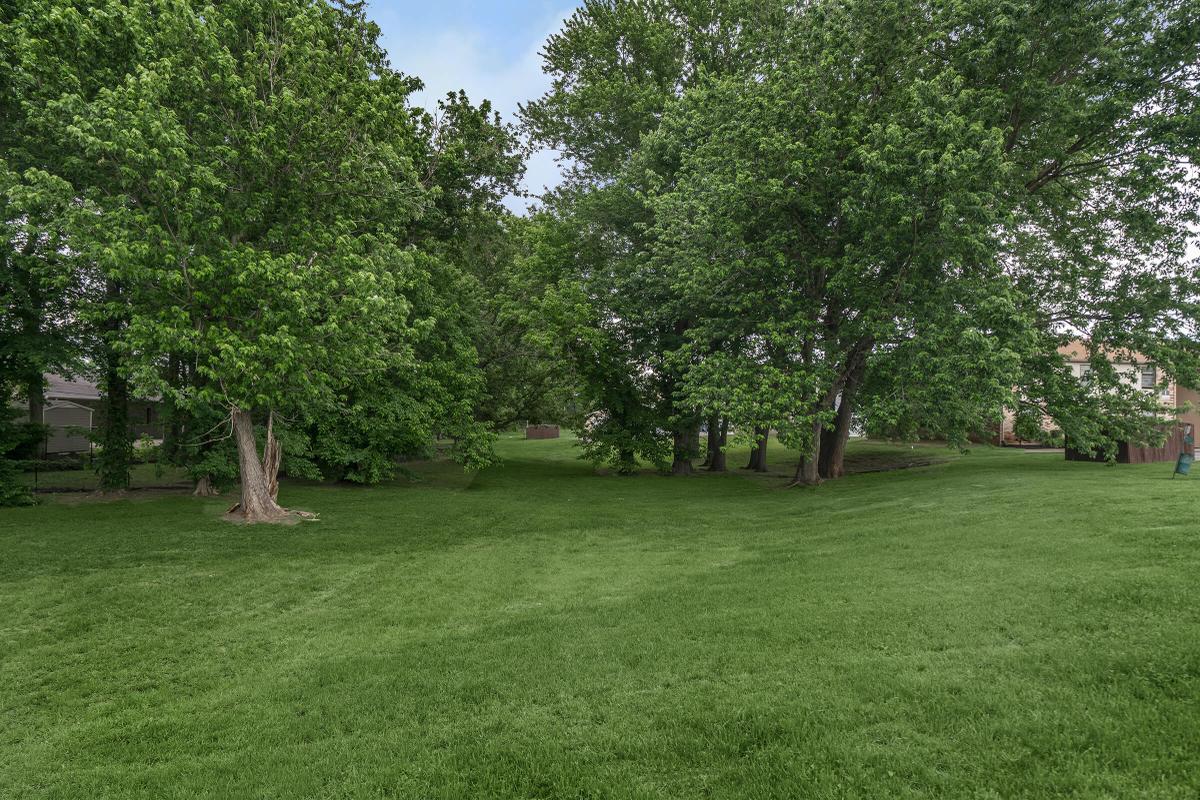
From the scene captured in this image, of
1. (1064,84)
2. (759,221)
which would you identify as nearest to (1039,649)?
(759,221)

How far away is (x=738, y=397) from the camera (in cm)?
1641

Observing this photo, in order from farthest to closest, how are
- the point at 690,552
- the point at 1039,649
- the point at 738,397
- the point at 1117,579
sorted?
the point at 738,397 → the point at 690,552 → the point at 1117,579 → the point at 1039,649

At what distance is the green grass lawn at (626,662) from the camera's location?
3.80 meters

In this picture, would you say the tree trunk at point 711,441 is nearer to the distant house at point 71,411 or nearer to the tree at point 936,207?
the tree at point 936,207

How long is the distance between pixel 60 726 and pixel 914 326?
1738 cm

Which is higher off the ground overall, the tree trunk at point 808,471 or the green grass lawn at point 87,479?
the tree trunk at point 808,471

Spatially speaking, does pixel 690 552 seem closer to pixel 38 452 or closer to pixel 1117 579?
pixel 1117 579

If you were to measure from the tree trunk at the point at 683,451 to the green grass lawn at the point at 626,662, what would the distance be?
1392cm

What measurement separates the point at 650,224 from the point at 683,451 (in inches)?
377

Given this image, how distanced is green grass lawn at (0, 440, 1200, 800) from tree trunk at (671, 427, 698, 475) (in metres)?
13.9

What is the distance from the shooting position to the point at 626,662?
19.0ft

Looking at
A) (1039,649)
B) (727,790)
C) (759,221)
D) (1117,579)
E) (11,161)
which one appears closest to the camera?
(727,790)

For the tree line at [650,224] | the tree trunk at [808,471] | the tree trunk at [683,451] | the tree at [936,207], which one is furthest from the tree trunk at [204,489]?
the tree trunk at [808,471]

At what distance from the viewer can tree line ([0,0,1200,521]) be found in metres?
11.9
